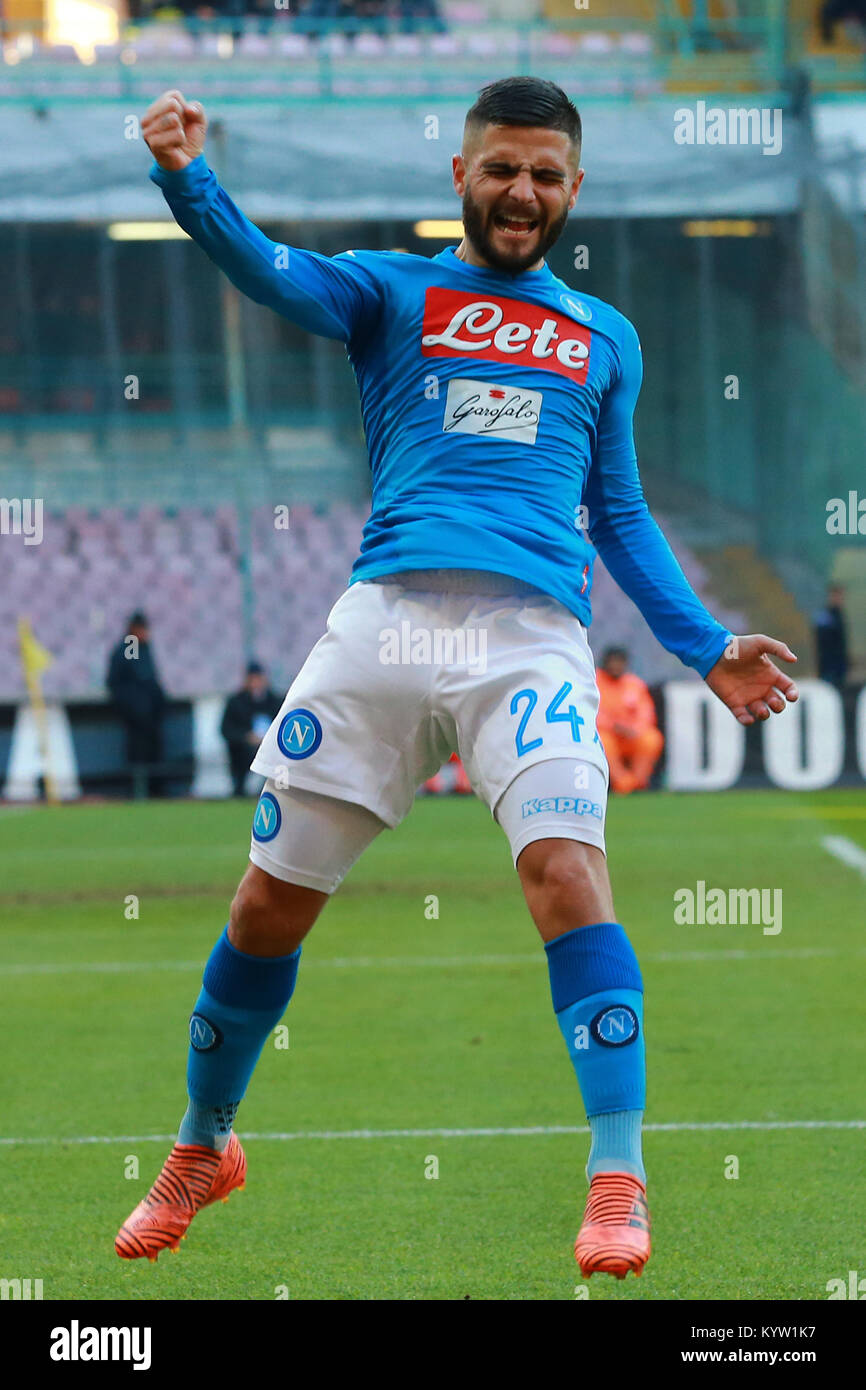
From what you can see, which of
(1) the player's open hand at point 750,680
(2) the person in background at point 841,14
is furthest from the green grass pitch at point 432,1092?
(2) the person in background at point 841,14

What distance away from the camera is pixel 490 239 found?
3.25 m

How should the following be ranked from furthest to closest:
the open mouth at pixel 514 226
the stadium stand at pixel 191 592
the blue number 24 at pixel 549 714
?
the stadium stand at pixel 191 592 < the open mouth at pixel 514 226 < the blue number 24 at pixel 549 714

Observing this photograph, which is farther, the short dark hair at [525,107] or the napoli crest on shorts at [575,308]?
the napoli crest on shorts at [575,308]

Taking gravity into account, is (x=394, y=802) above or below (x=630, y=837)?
below

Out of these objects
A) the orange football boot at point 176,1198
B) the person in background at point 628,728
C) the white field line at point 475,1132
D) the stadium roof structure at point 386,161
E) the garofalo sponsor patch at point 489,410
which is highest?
the stadium roof structure at point 386,161

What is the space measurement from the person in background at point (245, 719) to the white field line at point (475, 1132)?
1102 cm

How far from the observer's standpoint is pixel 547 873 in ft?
9.98

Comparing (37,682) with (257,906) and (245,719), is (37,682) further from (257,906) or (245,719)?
(257,906)

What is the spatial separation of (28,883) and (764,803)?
20.4ft

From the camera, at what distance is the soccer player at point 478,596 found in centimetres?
305

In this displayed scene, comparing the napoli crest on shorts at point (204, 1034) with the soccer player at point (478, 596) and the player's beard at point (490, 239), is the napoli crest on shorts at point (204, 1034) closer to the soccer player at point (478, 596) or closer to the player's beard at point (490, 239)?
the soccer player at point (478, 596)

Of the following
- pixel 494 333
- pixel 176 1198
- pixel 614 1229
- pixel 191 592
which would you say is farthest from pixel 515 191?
pixel 191 592

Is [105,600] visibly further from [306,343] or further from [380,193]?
[380,193]
